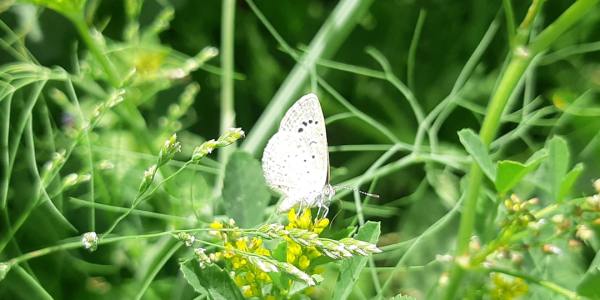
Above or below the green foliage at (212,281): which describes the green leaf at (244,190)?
above

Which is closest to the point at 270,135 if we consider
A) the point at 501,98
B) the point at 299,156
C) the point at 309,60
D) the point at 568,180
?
the point at 309,60

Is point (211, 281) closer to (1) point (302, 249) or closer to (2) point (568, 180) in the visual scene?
(1) point (302, 249)

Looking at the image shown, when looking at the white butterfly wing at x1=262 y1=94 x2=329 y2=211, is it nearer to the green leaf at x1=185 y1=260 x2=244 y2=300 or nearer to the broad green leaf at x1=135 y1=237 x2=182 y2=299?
the green leaf at x1=185 y1=260 x2=244 y2=300

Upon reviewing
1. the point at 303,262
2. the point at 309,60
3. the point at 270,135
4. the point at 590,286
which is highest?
the point at 309,60

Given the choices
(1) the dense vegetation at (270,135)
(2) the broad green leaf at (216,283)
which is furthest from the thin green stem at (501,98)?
(2) the broad green leaf at (216,283)

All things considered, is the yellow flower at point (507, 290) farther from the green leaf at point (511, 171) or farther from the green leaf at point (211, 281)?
the green leaf at point (211, 281)

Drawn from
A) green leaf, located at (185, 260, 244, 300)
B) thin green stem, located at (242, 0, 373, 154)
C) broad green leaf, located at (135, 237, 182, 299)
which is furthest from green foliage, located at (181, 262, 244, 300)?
thin green stem, located at (242, 0, 373, 154)
